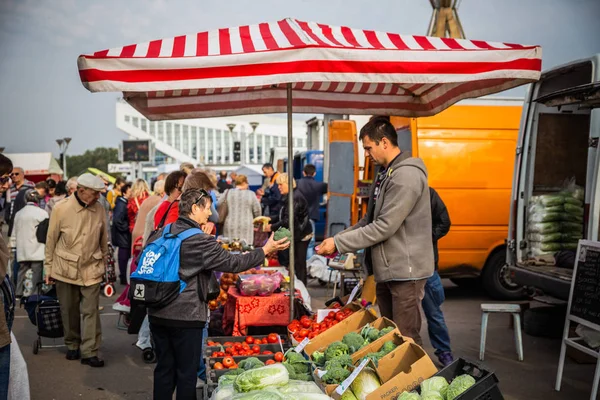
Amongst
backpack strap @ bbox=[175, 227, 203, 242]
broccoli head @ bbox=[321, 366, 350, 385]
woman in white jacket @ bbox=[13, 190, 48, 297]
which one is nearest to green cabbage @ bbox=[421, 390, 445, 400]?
broccoli head @ bbox=[321, 366, 350, 385]

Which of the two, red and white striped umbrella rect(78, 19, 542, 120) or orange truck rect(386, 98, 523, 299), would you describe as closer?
red and white striped umbrella rect(78, 19, 542, 120)

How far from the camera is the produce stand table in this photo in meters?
5.72

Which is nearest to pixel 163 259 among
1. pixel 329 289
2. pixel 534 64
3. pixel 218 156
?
pixel 534 64

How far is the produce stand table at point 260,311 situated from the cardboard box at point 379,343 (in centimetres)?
191

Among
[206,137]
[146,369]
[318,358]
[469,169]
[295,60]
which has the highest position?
[206,137]

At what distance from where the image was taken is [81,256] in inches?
251

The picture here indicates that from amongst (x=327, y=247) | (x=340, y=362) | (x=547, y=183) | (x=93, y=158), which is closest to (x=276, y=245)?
(x=327, y=247)

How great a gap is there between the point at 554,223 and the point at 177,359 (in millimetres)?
→ 5164

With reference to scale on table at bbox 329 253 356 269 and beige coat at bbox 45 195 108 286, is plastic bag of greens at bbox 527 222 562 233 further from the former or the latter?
beige coat at bbox 45 195 108 286

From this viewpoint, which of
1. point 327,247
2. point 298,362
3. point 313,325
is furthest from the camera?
point 313,325

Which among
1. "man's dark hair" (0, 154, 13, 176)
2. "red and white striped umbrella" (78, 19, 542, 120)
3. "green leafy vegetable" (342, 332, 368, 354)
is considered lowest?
"green leafy vegetable" (342, 332, 368, 354)

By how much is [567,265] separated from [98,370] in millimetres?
5242

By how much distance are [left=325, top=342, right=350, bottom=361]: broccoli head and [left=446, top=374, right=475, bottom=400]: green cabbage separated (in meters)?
0.80

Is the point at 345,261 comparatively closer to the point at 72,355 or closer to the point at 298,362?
the point at 72,355
